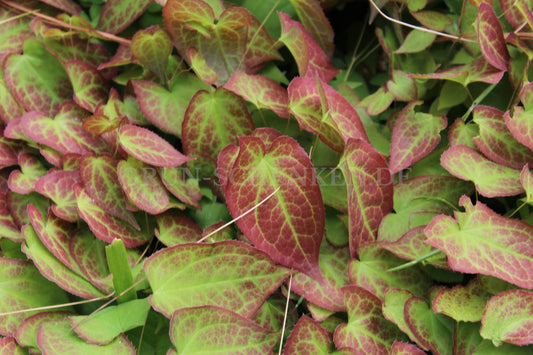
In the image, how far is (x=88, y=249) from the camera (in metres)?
0.67

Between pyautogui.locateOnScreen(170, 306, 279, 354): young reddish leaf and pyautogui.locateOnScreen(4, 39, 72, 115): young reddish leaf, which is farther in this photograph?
pyautogui.locateOnScreen(4, 39, 72, 115): young reddish leaf

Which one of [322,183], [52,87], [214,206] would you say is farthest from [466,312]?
[52,87]

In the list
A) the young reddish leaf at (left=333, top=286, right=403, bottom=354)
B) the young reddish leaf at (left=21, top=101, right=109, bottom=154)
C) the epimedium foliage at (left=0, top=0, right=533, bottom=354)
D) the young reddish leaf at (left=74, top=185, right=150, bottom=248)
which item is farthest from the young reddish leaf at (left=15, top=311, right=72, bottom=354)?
the young reddish leaf at (left=333, top=286, right=403, bottom=354)

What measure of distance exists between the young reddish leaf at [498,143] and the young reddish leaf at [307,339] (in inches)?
12.7

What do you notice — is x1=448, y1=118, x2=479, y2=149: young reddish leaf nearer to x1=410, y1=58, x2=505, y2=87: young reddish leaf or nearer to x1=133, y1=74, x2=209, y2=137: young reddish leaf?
x1=410, y1=58, x2=505, y2=87: young reddish leaf

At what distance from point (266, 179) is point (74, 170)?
29 centimetres

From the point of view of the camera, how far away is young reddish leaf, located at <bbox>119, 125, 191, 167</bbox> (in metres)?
0.64

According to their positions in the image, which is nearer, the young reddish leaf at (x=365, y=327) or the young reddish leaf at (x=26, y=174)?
the young reddish leaf at (x=365, y=327)

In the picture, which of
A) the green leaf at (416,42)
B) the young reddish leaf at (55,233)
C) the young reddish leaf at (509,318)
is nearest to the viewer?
the young reddish leaf at (509,318)

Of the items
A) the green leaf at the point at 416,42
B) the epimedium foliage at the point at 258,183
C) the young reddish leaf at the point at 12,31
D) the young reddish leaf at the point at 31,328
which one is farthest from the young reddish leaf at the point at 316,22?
the young reddish leaf at the point at 31,328

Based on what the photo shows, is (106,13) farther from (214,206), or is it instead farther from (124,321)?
(124,321)

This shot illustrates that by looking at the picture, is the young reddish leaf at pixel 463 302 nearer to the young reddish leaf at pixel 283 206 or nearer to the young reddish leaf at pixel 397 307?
the young reddish leaf at pixel 397 307

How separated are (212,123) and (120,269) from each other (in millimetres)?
232

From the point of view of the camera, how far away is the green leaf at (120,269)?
0.59 m
